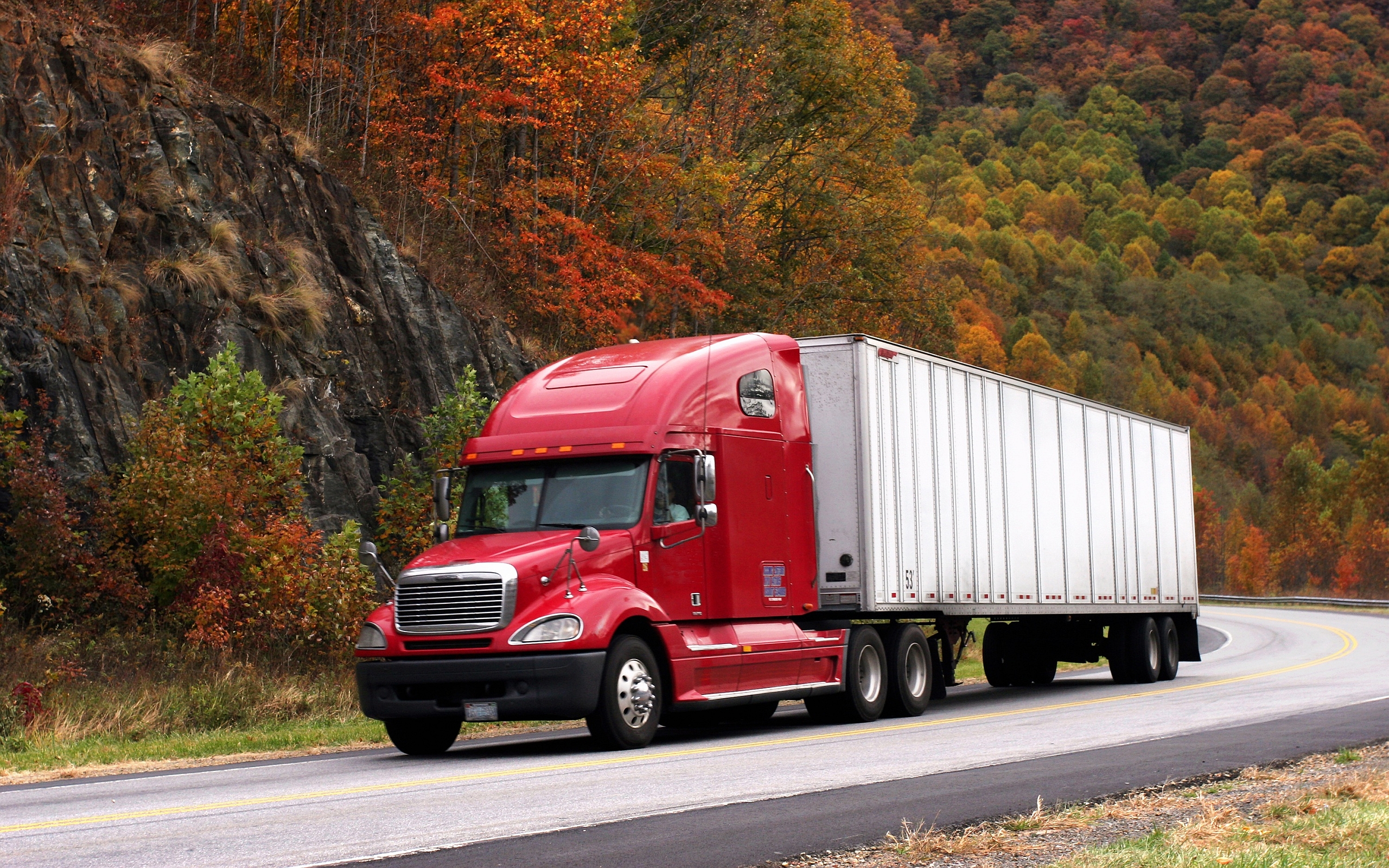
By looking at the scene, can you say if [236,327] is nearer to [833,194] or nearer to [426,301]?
[426,301]

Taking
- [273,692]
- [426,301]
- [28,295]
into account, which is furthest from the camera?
[426,301]

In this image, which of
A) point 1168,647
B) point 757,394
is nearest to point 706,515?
point 757,394

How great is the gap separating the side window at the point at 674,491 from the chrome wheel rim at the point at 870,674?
329cm

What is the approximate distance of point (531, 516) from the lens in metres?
14.2

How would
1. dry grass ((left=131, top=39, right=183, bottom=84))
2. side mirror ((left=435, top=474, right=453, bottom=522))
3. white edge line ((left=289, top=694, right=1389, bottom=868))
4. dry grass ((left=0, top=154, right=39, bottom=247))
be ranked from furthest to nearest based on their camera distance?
dry grass ((left=131, top=39, right=183, bottom=84)) → dry grass ((left=0, top=154, right=39, bottom=247)) → side mirror ((left=435, top=474, right=453, bottom=522)) → white edge line ((left=289, top=694, right=1389, bottom=868))

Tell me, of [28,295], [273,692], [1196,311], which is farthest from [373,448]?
[1196,311]

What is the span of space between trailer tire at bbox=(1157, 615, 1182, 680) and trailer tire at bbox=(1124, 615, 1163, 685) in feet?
1.30

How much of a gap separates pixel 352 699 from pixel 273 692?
104 cm

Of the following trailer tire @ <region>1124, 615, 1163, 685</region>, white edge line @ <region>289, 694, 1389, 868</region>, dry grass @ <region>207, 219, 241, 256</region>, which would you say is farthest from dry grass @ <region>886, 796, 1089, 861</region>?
dry grass @ <region>207, 219, 241, 256</region>

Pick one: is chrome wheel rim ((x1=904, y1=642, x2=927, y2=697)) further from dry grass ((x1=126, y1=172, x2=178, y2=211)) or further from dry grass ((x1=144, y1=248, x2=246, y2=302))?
dry grass ((x1=126, y1=172, x2=178, y2=211))

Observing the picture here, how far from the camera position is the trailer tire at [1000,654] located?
74.2ft

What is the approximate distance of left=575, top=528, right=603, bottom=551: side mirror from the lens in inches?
524

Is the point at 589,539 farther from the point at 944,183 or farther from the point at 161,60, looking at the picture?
the point at 944,183

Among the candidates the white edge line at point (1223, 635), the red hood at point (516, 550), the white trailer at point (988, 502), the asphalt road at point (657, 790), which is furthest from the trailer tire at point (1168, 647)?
the red hood at point (516, 550)
